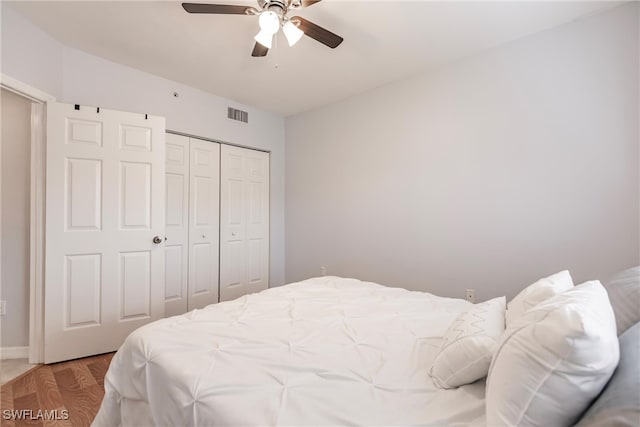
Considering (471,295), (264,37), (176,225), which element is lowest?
(471,295)

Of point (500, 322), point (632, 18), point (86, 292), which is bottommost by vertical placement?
point (86, 292)

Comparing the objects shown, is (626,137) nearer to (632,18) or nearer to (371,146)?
(632,18)

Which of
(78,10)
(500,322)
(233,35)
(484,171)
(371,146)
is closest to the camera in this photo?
(500,322)

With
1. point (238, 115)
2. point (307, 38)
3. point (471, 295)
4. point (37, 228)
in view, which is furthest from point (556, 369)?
point (238, 115)

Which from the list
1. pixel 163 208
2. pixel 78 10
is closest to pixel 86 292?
pixel 163 208

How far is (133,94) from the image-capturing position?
113 inches

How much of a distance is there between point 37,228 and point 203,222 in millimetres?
1418

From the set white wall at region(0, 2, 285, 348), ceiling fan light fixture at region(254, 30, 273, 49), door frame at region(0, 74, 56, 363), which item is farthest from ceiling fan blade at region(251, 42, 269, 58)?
door frame at region(0, 74, 56, 363)

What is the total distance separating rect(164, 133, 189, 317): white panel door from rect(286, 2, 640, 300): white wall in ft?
A: 5.48

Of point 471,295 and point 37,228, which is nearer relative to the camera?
point 37,228

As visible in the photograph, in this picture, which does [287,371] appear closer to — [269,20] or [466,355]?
[466,355]

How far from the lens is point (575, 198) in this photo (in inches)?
83.4

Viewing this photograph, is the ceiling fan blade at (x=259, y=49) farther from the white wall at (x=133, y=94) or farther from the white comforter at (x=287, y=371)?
the white comforter at (x=287, y=371)

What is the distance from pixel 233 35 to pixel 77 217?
195 centimetres
